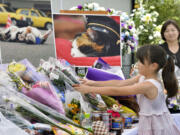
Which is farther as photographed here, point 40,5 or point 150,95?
point 40,5

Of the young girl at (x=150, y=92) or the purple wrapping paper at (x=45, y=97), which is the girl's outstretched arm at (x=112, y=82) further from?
the purple wrapping paper at (x=45, y=97)

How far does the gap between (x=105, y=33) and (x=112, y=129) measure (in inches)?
48.3

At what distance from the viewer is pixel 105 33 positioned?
8.84 ft

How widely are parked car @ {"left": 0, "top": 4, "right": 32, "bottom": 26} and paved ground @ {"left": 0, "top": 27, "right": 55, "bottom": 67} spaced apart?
0.43 feet

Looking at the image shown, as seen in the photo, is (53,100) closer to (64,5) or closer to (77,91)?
(77,91)

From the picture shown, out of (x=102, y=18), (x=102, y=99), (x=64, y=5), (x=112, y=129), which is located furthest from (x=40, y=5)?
(x=64, y=5)

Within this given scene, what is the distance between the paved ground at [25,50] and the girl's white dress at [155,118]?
5.00 feet

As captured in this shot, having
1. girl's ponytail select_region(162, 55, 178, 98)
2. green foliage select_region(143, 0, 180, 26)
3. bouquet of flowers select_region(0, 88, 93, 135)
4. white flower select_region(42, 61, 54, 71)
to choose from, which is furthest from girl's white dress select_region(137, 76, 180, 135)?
green foliage select_region(143, 0, 180, 26)

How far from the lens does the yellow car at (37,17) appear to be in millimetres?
2732

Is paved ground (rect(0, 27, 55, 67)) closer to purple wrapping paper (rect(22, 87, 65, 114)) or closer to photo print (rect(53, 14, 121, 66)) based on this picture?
photo print (rect(53, 14, 121, 66))

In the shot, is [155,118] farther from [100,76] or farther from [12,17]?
[12,17]

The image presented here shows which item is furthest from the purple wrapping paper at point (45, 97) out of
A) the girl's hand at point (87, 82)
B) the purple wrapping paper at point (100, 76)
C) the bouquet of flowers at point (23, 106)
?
the purple wrapping paper at point (100, 76)

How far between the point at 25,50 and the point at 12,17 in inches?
14.9

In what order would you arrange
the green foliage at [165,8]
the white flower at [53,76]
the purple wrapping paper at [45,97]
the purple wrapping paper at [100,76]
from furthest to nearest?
the green foliage at [165,8]
the purple wrapping paper at [100,76]
the white flower at [53,76]
the purple wrapping paper at [45,97]
